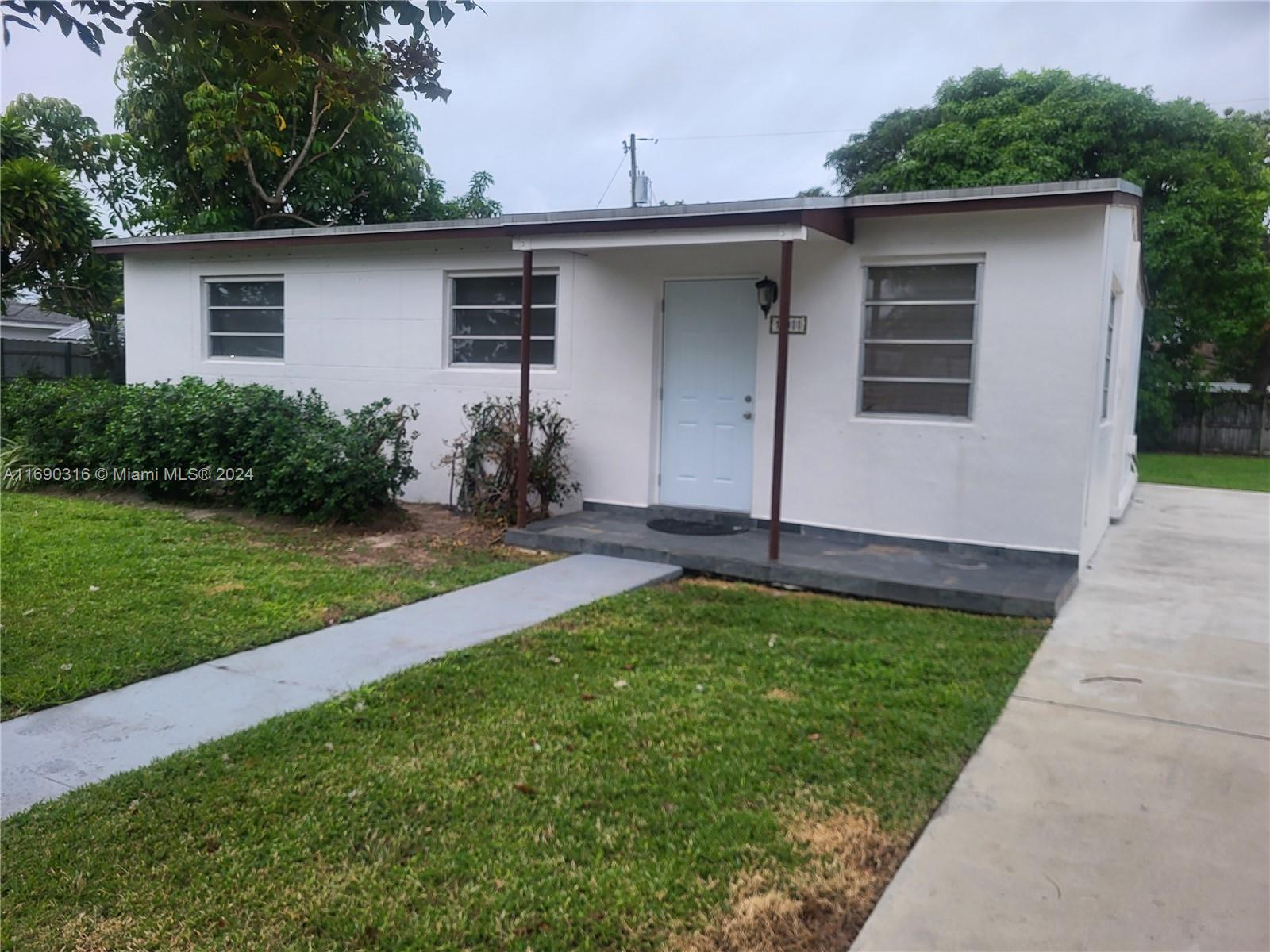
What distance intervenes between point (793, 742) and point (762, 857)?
965 millimetres

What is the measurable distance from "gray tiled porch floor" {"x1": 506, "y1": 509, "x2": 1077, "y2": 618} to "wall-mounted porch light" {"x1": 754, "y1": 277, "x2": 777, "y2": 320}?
6.30ft

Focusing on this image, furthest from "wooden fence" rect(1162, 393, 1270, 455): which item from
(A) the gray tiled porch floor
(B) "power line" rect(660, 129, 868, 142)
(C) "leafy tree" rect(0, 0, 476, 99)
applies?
(C) "leafy tree" rect(0, 0, 476, 99)

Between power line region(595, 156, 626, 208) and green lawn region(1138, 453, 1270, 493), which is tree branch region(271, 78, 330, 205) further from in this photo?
green lawn region(1138, 453, 1270, 493)

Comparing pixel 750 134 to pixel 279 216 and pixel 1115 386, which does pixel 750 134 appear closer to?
pixel 279 216

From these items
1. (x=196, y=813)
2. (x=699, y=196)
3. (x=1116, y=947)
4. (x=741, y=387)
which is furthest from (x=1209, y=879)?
(x=699, y=196)

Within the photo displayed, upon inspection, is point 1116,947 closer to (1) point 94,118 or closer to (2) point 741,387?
(2) point 741,387

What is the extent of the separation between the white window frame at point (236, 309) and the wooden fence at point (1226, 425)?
20667 millimetres

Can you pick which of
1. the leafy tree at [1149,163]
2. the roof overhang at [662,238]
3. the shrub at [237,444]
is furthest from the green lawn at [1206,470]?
the shrub at [237,444]

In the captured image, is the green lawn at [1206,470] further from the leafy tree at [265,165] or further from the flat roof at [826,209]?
the leafy tree at [265,165]

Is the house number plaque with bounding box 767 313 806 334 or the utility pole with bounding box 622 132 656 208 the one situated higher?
the utility pole with bounding box 622 132 656 208

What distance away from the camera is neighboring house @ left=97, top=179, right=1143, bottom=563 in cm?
705

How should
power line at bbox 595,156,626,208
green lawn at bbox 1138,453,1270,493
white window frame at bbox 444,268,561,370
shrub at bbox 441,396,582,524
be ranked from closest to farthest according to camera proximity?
shrub at bbox 441,396,582,524 < white window frame at bbox 444,268,561,370 < green lawn at bbox 1138,453,1270,493 < power line at bbox 595,156,626,208

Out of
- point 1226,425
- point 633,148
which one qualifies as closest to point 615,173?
point 633,148

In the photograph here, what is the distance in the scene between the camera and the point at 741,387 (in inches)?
332
